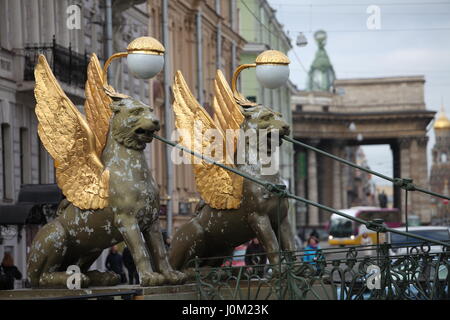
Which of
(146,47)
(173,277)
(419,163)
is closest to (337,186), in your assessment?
(419,163)

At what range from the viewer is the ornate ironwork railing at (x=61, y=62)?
30.1m

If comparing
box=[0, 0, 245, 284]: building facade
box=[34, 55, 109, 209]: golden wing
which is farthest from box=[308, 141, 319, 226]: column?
box=[34, 55, 109, 209]: golden wing

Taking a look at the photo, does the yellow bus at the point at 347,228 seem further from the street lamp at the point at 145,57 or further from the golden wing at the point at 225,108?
the street lamp at the point at 145,57

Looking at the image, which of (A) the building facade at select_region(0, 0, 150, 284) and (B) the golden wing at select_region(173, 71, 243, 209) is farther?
(A) the building facade at select_region(0, 0, 150, 284)

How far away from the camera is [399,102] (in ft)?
362

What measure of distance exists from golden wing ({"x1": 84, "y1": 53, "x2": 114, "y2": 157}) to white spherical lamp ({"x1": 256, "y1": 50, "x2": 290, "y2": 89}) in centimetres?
170

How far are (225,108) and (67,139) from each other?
2826 mm

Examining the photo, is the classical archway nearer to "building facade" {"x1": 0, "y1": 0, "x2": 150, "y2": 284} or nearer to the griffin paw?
"building facade" {"x1": 0, "y1": 0, "x2": 150, "y2": 284}

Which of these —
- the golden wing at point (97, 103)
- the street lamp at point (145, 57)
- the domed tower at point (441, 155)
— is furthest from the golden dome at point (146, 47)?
the domed tower at point (441, 155)

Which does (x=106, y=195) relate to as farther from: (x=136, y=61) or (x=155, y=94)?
(x=155, y=94)

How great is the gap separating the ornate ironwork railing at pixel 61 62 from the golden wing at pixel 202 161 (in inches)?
542

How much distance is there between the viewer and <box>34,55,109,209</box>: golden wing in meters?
14.4

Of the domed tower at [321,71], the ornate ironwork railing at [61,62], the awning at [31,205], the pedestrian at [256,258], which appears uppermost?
the domed tower at [321,71]
